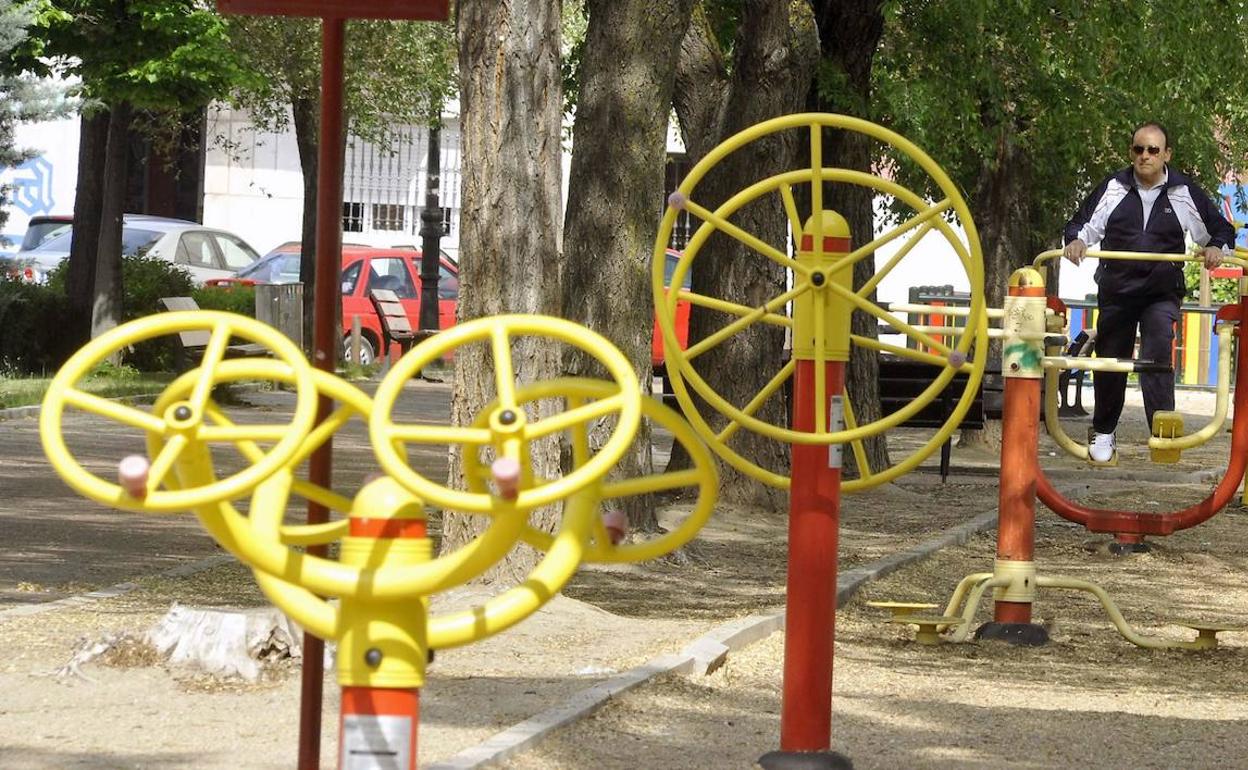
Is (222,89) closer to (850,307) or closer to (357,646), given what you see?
(850,307)

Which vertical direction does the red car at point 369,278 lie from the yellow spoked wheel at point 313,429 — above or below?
above

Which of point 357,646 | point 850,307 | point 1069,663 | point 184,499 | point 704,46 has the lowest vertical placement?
point 1069,663

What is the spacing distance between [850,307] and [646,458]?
4980 mm

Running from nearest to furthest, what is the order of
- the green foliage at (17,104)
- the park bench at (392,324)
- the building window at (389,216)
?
the green foliage at (17,104)
the park bench at (392,324)
the building window at (389,216)

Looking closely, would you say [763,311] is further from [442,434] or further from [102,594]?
[102,594]

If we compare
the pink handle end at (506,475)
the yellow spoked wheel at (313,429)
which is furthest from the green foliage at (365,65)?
the pink handle end at (506,475)

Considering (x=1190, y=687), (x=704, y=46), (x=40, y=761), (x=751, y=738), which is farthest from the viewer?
(x=704, y=46)

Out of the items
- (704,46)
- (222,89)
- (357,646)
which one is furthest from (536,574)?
(222,89)

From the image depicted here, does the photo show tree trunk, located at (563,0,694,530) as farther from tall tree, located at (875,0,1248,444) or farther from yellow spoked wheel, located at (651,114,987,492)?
yellow spoked wheel, located at (651,114,987,492)

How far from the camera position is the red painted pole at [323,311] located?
151 inches

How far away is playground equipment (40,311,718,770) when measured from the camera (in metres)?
3.15

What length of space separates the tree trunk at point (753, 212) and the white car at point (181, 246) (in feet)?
55.4

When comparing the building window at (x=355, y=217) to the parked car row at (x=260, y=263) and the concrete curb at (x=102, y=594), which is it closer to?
the parked car row at (x=260, y=263)

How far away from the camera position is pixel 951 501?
13.8 meters
